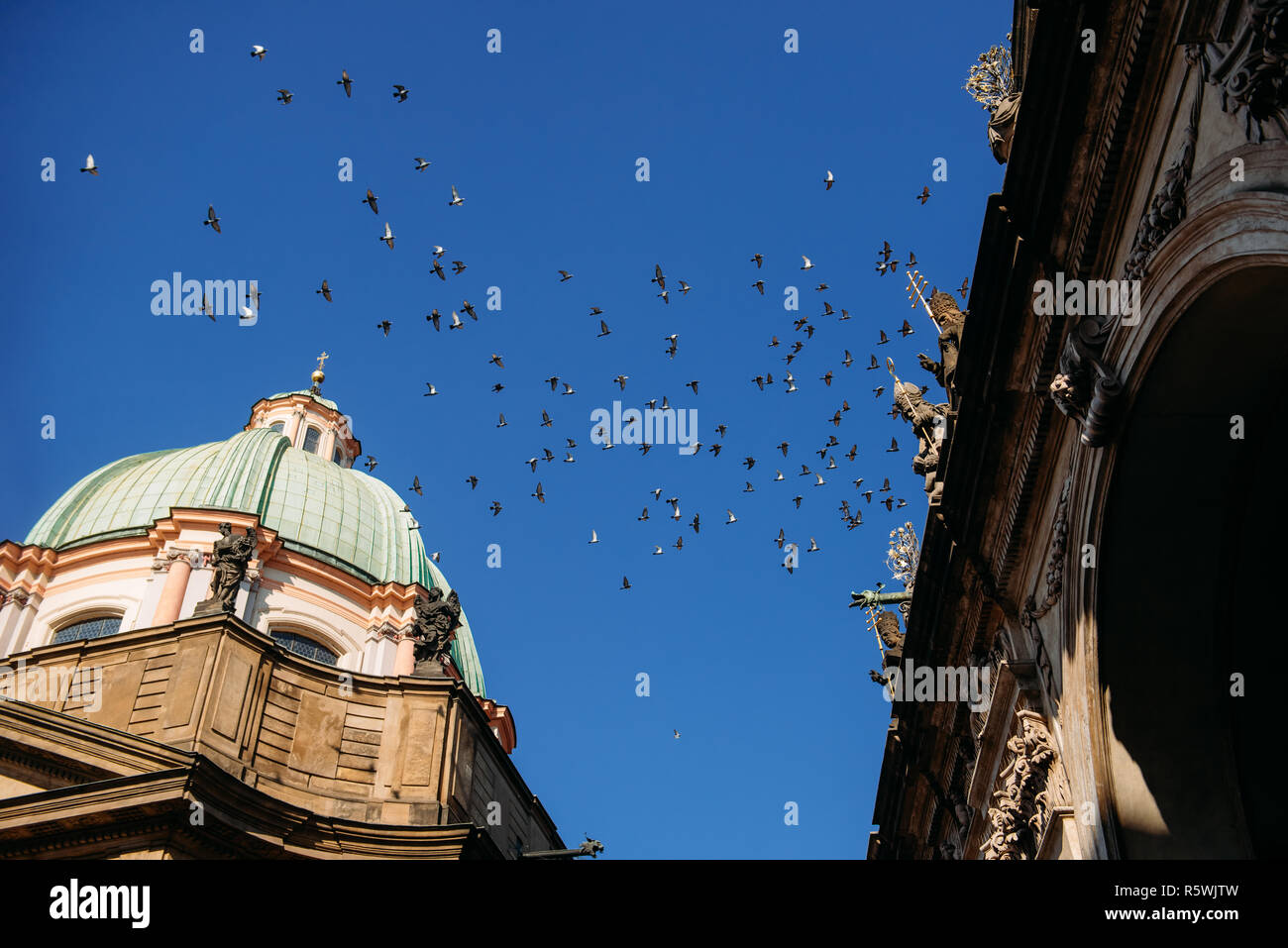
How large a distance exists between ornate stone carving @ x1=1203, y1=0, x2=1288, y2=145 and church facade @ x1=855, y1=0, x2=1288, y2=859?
0.03m

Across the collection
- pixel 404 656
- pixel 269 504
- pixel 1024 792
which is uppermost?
pixel 269 504

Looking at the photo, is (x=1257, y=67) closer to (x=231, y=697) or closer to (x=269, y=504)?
(x=231, y=697)

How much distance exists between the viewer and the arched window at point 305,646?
1298 inches

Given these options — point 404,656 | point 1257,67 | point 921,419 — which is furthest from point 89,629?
point 1257,67

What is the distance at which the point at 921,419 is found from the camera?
66.9 ft

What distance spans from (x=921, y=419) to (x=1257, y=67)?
12353 mm

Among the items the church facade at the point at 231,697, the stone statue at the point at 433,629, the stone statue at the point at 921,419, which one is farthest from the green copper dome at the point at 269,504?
the stone statue at the point at 921,419

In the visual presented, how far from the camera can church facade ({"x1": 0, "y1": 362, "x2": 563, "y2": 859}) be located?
67.1 feet

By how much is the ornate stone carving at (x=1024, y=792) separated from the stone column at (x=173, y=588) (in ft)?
75.8

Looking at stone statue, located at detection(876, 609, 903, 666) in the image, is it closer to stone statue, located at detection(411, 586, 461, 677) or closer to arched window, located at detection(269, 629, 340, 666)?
stone statue, located at detection(411, 586, 461, 677)

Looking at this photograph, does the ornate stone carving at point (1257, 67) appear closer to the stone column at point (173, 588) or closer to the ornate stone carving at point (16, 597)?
the stone column at point (173, 588)

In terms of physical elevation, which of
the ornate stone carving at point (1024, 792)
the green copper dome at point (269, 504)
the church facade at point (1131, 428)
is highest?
the green copper dome at point (269, 504)

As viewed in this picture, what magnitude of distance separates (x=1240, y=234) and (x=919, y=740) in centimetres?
1206
